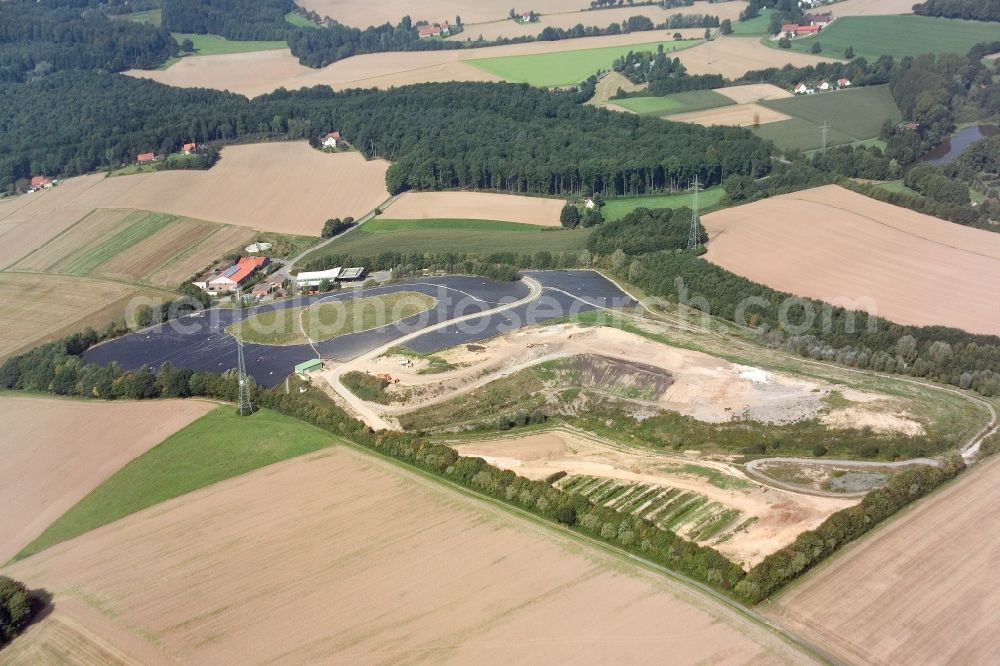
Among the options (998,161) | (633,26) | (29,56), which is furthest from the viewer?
(633,26)

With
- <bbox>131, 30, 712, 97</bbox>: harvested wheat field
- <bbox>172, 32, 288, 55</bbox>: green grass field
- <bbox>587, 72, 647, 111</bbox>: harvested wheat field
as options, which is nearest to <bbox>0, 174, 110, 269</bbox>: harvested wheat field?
<bbox>131, 30, 712, 97</bbox>: harvested wheat field

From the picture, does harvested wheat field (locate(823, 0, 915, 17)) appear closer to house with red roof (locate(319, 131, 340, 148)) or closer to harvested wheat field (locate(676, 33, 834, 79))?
harvested wheat field (locate(676, 33, 834, 79))

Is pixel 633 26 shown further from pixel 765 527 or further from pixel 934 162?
pixel 765 527

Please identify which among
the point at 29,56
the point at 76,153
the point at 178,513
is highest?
the point at 29,56

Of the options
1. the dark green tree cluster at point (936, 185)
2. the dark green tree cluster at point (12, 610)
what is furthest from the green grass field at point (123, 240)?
the dark green tree cluster at point (936, 185)

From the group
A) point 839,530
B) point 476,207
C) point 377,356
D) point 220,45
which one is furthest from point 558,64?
point 839,530

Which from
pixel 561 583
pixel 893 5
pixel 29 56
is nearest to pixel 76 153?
pixel 29 56

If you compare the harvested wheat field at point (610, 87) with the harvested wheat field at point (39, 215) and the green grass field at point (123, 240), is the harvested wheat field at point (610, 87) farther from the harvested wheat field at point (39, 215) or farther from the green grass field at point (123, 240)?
the harvested wheat field at point (39, 215)
